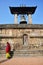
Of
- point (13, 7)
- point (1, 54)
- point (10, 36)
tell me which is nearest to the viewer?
point (1, 54)

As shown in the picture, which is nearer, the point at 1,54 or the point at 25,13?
the point at 1,54

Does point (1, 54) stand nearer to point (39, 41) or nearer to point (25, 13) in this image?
point (39, 41)

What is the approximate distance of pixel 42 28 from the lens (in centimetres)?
1898

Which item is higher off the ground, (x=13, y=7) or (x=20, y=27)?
(x=13, y=7)

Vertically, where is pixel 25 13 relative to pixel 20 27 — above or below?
above

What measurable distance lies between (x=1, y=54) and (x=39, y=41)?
5737 millimetres

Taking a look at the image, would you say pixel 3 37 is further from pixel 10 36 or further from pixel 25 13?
pixel 25 13

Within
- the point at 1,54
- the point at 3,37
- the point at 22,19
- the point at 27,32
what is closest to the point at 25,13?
the point at 22,19

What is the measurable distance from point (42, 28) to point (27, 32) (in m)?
1.55

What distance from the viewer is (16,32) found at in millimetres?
18891

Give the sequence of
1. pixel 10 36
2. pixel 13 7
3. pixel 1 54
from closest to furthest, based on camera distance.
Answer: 1. pixel 1 54
2. pixel 10 36
3. pixel 13 7

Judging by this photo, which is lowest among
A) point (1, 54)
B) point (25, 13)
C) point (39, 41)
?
point (1, 54)

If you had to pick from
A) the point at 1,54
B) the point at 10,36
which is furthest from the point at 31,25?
the point at 1,54

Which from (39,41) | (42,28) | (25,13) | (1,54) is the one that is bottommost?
(1,54)
